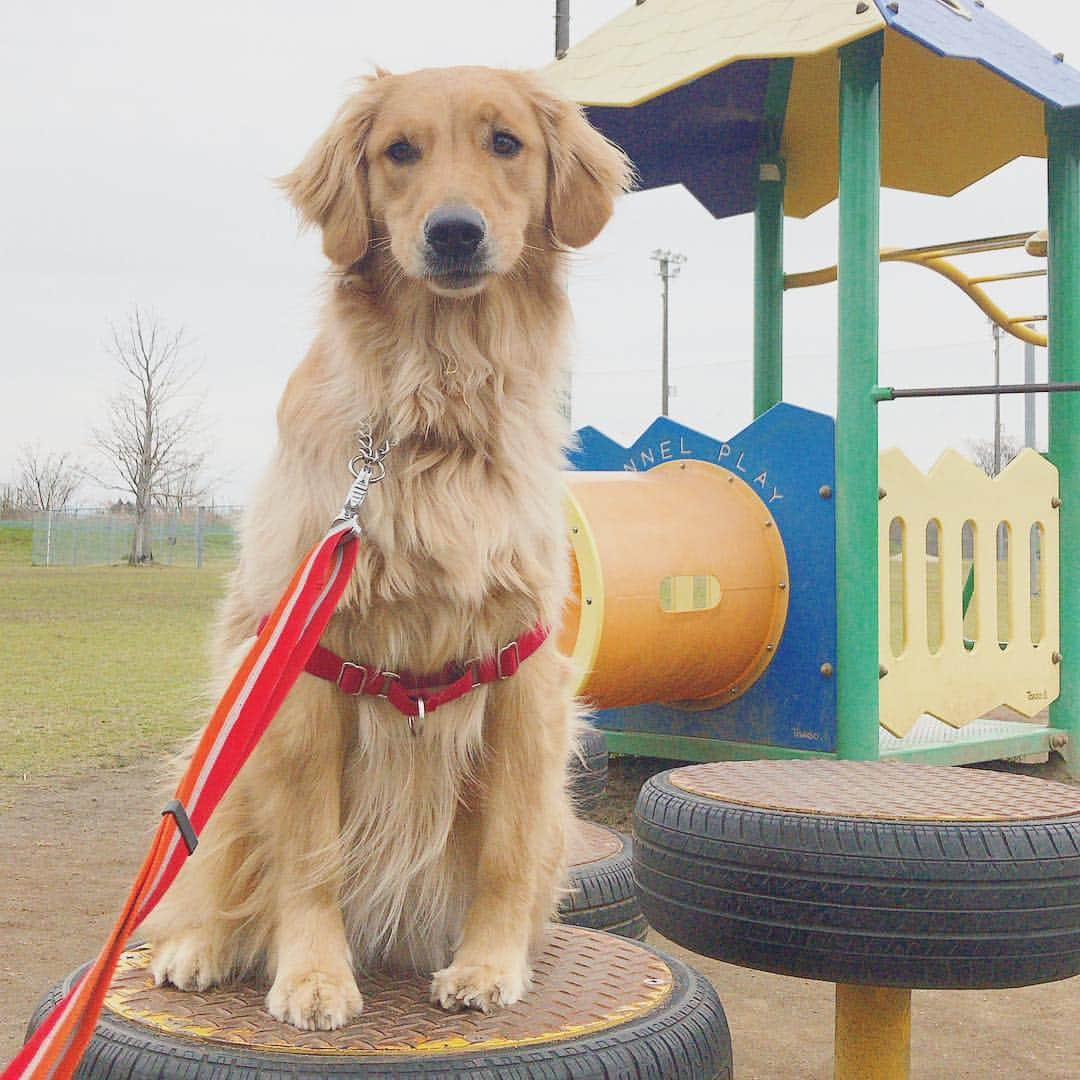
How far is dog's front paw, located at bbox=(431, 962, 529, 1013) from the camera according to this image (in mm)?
2121

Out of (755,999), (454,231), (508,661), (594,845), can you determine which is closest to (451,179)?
(454,231)

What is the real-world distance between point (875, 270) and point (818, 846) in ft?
11.1

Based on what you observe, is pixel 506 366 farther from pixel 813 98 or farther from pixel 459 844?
pixel 813 98

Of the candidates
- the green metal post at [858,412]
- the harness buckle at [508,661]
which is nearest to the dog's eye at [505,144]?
the harness buckle at [508,661]

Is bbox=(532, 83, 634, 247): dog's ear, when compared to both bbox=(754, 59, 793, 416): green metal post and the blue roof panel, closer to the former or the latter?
the blue roof panel

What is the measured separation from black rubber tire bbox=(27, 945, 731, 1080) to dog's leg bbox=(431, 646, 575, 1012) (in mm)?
267

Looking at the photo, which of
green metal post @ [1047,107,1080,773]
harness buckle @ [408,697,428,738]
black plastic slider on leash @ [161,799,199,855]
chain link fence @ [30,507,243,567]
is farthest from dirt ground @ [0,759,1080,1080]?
chain link fence @ [30,507,243,567]

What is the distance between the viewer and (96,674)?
455 inches

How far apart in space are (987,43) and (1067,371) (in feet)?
5.15

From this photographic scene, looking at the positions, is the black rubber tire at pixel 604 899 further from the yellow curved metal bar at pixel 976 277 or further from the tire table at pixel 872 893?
the yellow curved metal bar at pixel 976 277

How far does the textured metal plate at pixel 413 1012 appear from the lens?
1941 millimetres

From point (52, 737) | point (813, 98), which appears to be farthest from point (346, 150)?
point (52, 737)

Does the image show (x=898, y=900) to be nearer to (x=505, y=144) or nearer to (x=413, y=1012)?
(x=413, y=1012)

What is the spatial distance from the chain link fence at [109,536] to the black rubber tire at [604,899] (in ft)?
113
